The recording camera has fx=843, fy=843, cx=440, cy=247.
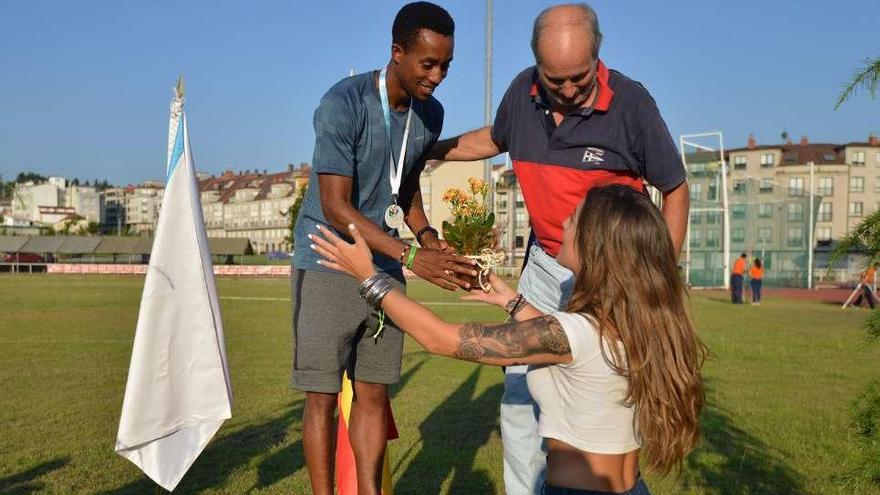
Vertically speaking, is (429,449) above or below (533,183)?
below

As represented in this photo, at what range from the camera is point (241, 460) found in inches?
240

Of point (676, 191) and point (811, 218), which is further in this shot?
point (811, 218)

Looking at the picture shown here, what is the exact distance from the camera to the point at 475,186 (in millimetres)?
4582

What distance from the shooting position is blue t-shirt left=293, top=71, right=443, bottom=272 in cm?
407

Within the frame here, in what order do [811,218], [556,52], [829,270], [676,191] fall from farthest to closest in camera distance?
1. [811,218]
2. [829,270]
3. [676,191]
4. [556,52]

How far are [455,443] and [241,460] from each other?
5.63 ft

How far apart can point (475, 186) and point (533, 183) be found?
58cm

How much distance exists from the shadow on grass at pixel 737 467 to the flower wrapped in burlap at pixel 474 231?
261 cm

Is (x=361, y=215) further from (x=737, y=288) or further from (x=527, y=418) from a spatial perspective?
(x=737, y=288)

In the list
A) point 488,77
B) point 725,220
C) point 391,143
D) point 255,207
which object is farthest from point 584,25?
point 255,207

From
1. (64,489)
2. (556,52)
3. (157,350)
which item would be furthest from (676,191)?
(64,489)

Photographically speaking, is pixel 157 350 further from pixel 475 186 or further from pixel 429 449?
pixel 429 449

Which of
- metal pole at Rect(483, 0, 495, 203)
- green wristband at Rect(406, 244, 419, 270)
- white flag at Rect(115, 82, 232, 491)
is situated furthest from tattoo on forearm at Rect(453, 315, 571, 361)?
metal pole at Rect(483, 0, 495, 203)

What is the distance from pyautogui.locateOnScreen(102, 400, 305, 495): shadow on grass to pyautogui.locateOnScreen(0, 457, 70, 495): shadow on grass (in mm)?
493
